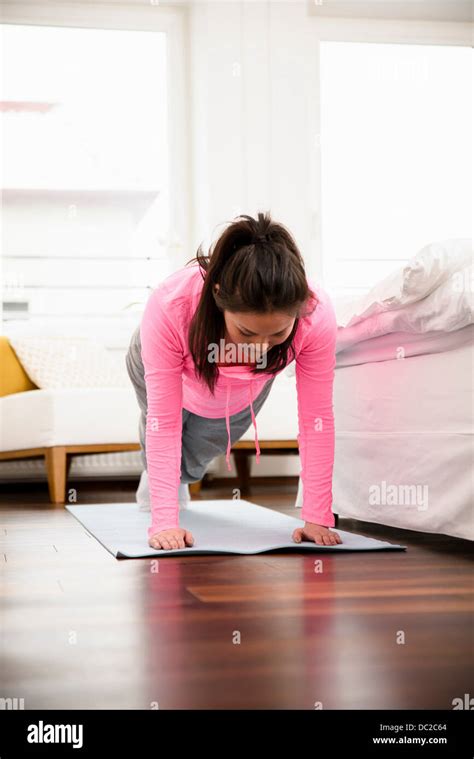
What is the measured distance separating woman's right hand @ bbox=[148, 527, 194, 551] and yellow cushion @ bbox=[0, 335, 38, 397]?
212cm

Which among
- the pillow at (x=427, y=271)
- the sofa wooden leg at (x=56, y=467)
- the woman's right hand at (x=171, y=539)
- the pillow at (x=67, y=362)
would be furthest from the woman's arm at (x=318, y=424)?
the pillow at (x=67, y=362)

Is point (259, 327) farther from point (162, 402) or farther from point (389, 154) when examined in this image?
point (389, 154)

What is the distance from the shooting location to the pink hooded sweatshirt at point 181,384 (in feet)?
6.13

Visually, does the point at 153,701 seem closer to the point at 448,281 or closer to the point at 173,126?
the point at 448,281

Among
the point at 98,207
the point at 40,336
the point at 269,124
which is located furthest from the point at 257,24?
the point at 40,336

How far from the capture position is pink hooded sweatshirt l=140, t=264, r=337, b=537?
6.13 ft

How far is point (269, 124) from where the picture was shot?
14.9ft

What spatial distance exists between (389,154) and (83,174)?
1.67 metres

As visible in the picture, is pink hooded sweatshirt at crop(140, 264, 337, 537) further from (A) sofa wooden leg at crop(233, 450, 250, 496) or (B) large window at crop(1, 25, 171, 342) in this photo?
(B) large window at crop(1, 25, 171, 342)

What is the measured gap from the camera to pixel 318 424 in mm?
1992

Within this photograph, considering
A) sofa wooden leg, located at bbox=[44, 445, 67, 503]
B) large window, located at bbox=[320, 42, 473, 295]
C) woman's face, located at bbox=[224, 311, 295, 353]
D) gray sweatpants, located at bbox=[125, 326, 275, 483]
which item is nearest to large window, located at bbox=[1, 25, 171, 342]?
large window, located at bbox=[320, 42, 473, 295]

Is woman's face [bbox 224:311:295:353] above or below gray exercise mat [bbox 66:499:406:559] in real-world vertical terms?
Result: above

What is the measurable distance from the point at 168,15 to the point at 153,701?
4.48 metres

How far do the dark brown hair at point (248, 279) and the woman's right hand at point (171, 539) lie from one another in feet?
1.23
